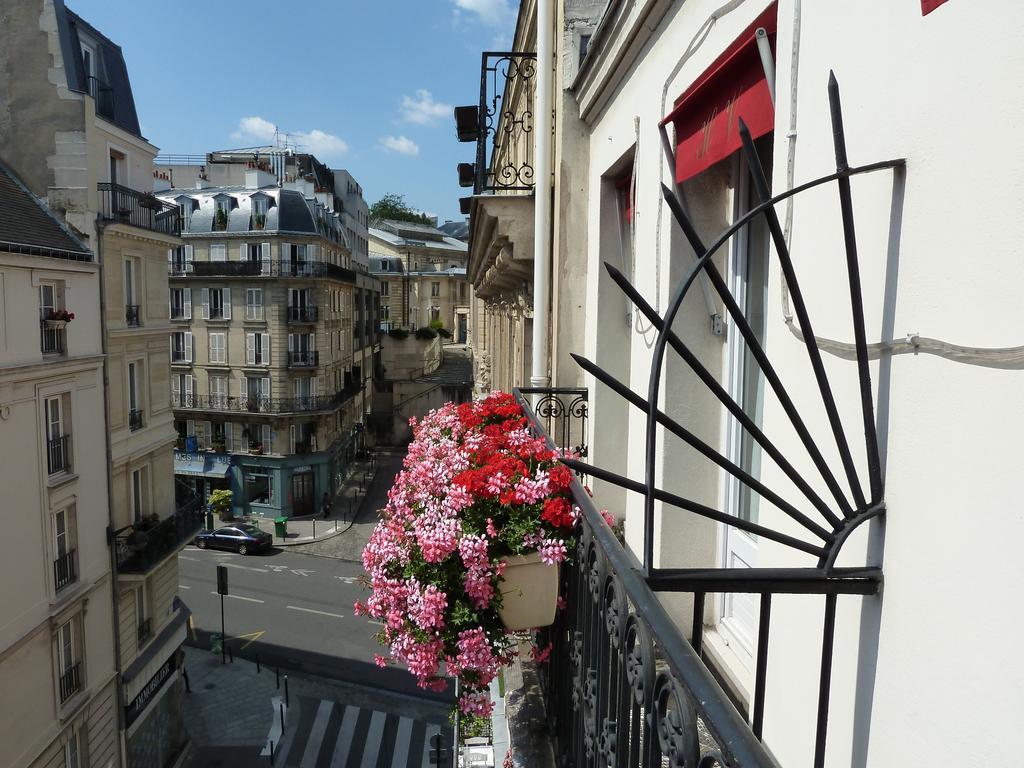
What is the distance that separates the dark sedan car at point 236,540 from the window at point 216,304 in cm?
960

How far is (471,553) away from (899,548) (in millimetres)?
1910

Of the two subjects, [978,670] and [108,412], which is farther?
[108,412]

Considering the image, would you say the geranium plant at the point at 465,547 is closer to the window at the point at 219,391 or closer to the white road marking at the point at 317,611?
the white road marking at the point at 317,611

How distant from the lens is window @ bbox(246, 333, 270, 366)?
112ft

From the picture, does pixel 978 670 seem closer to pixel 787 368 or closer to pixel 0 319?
pixel 787 368

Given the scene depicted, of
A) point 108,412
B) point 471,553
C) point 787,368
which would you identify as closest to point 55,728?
point 108,412

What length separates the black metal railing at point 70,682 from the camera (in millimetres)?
14027

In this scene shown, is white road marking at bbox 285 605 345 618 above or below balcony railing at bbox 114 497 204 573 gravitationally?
below

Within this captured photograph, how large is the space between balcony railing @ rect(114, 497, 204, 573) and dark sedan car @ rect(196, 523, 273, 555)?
10888 millimetres

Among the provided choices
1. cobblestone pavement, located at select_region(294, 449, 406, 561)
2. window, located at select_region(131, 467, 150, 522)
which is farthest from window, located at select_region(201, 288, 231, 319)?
window, located at select_region(131, 467, 150, 522)

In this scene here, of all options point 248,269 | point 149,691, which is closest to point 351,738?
point 149,691

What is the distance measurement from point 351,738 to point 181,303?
2299 centimetres

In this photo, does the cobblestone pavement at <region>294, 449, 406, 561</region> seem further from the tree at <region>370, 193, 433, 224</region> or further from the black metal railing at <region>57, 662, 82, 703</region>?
the tree at <region>370, 193, 433, 224</region>

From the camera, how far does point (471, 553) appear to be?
323 centimetres
